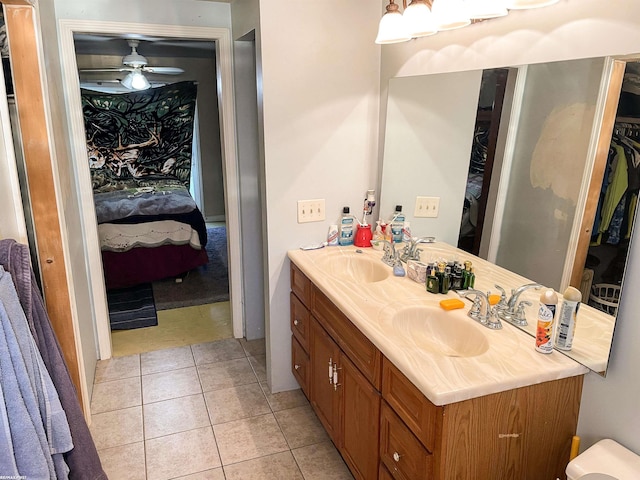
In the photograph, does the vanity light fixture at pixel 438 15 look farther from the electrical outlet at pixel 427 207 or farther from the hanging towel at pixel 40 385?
the hanging towel at pixel 40 385

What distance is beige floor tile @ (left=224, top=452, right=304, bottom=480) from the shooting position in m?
2.10

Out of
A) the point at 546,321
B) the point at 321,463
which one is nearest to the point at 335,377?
the point at 321,463

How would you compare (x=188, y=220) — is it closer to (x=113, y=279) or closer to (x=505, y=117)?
(x=113, y=279)

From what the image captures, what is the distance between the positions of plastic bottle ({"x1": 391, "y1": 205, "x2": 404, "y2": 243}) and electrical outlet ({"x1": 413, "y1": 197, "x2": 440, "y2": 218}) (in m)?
0.09

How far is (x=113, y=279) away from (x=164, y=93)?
10.7ft

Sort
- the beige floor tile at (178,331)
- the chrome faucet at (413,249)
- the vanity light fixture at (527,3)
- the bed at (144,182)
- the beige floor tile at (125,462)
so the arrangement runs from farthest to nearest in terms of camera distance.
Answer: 1. the bed at (144,182)
2. the beige floor tile at (178,331)
3. the chrome faucet at (413,249)
4. the beige floor tile at (125,462)
5. the vanity light fixture at (527,3)

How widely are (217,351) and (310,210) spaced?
1.32 meters

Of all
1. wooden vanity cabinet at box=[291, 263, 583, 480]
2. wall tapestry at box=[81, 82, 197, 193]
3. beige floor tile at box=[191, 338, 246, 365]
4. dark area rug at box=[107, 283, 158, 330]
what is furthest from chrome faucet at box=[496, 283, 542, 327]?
wall tapestry at box=[81, 82, 197, 193]

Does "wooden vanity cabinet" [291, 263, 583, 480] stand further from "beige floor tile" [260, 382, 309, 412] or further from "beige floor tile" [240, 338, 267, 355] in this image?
"beige floor tile" [240, 338, 267, 355]

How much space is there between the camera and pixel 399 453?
1528 mm

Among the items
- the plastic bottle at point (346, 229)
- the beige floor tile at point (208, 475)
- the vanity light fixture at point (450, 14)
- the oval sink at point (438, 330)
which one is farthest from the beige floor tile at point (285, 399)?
the vanity light fixture at point (450, 14)

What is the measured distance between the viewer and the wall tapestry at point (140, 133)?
6246mm

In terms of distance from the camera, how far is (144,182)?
6238 millimetres

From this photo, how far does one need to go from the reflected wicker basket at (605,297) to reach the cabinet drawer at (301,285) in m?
1.21
